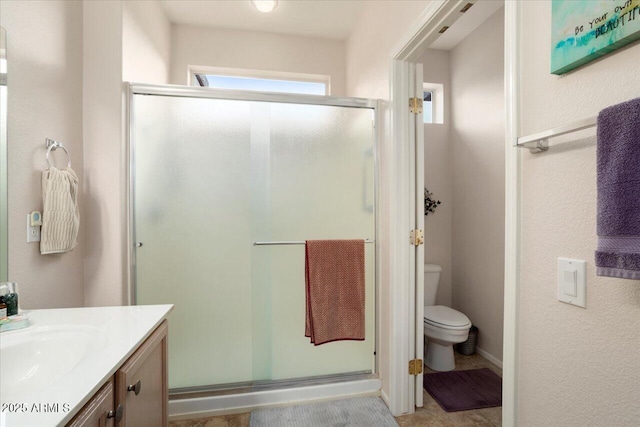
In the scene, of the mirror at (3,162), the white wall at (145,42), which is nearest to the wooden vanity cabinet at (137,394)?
the mirror at (3,162)

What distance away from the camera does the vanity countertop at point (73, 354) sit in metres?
0.58

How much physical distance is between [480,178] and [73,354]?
9.02 feet

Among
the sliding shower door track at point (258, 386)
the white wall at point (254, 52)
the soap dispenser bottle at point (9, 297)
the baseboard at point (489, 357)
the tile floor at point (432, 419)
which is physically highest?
the white wall at point (254, 52)

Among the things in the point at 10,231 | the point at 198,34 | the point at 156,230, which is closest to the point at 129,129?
the point at 156,230

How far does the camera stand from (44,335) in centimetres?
92

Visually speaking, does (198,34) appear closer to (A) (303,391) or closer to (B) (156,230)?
(B) (156,230)

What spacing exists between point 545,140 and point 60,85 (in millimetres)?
1985

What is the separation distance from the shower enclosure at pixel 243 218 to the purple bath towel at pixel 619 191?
4.56 feet

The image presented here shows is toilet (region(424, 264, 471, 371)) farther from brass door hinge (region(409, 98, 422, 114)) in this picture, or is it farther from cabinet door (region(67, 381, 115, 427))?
cabinet door (region(67, 381, 115, 427))

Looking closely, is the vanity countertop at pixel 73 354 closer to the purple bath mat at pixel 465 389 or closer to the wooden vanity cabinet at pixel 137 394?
the wooden vanity cabinet at pixel 137 394

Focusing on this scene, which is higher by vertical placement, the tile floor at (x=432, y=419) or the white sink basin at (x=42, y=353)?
the white sink basin at (x=42, y=353)

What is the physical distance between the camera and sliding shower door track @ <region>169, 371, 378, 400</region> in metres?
1.78

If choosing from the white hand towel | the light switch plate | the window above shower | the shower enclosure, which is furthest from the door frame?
the white hand towel

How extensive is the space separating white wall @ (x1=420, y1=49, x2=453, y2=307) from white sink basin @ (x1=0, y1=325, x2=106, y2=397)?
2.57 metres
